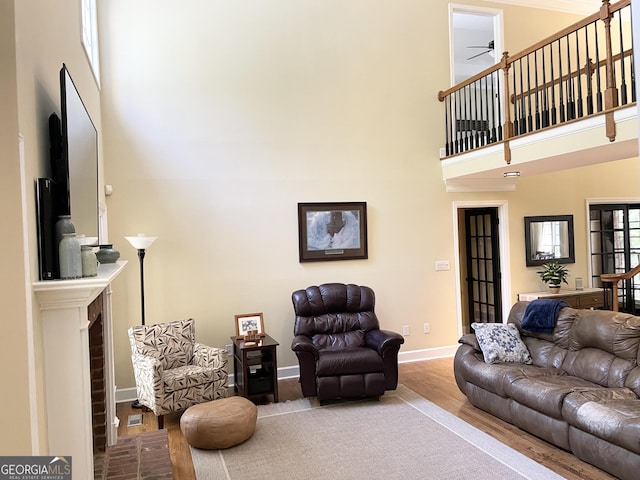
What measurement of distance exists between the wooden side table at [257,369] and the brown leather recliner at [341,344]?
1.10 feet

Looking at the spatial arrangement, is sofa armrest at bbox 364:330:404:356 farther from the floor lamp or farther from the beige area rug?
the floor lamp

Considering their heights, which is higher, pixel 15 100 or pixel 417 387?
pixel 15 100

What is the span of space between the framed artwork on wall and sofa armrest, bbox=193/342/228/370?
5.23 ft

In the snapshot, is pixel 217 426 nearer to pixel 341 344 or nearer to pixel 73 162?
pixel 341 344

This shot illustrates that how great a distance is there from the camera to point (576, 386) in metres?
3.68

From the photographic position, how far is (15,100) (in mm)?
1803

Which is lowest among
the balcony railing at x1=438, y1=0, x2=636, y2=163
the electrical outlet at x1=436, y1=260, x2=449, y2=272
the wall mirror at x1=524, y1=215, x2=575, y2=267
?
the electrical outlet at x1=436, y1=260, x2=449, y2=272

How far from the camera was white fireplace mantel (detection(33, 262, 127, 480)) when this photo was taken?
2.04 m

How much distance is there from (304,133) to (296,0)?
5.24 ft

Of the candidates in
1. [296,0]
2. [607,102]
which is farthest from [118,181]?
[607,102]

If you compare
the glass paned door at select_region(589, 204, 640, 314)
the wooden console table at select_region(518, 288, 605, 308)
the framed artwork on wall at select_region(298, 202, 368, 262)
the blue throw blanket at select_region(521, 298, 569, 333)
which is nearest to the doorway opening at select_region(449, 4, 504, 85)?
the framed artwork on wall at select_region(298, 202, 368, 262)

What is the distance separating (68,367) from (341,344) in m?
3.40

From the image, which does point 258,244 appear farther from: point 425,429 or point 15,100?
point 15,100

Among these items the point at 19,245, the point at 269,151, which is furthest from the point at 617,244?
the point at 19,245
